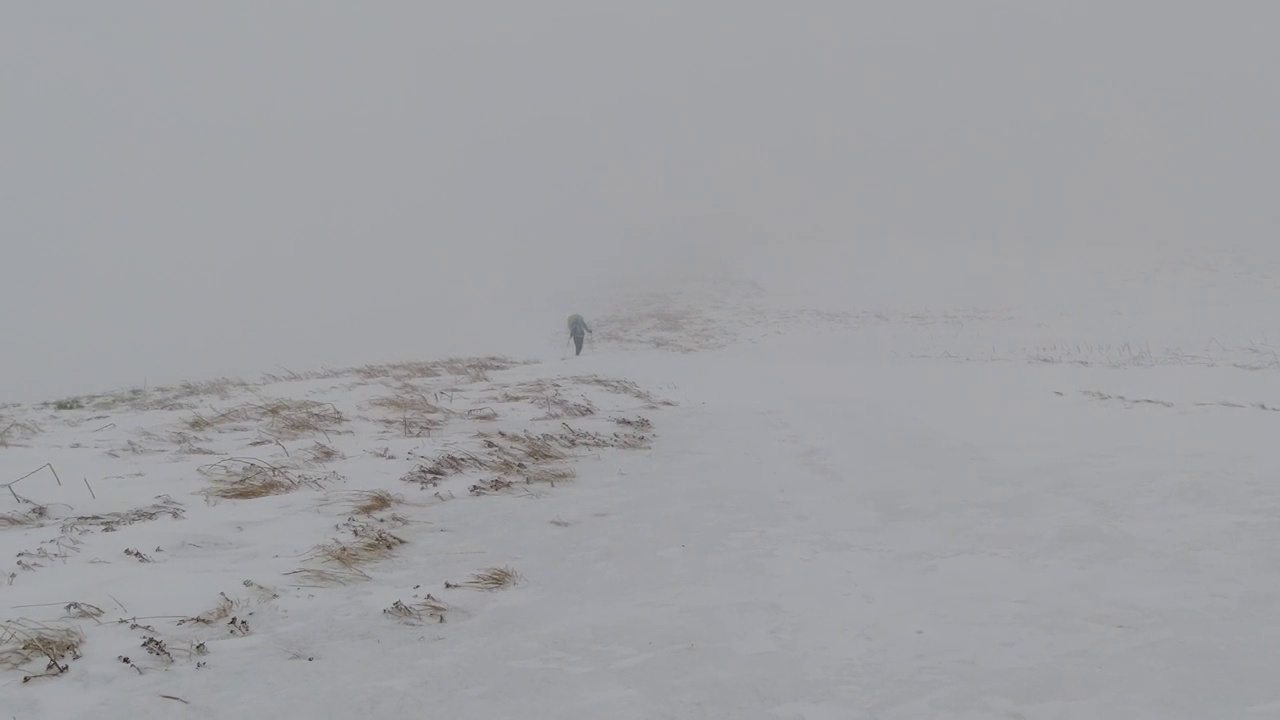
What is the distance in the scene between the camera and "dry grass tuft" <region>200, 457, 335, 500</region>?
4.46 m

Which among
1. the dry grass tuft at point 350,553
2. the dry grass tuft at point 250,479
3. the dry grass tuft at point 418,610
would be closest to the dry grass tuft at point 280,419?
the dry grass tuft at point 250,479

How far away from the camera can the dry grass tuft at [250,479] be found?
175 inches

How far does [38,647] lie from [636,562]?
2397mm

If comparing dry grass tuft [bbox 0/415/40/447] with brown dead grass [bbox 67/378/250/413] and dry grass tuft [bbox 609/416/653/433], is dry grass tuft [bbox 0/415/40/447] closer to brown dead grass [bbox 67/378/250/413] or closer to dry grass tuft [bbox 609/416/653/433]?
brown dead grass [bbox 67/378/250/413]

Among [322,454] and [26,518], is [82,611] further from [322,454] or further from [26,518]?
[322,454]

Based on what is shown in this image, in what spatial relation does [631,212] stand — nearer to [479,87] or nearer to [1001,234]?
[1001,234]

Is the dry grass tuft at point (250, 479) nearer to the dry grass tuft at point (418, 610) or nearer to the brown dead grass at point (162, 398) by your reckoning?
the dry grass tuft at point (418, 610)

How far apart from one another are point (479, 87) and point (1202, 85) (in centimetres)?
13013

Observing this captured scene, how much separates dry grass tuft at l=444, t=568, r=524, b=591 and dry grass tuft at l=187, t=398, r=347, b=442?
3238 mm

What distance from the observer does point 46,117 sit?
8325cm

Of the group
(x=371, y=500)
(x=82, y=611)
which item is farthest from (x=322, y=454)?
(x=82, y=611)

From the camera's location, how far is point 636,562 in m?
3.64

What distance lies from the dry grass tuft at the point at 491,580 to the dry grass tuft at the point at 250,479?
187 centimetres

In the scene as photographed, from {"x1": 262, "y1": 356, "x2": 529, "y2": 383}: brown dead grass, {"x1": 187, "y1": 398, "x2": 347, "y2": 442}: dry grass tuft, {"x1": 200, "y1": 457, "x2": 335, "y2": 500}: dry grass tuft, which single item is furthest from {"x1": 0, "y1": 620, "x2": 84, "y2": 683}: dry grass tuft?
{"x1": 262, "y1": 356, "x2": 529, "y2": 383}: brown dead grass
